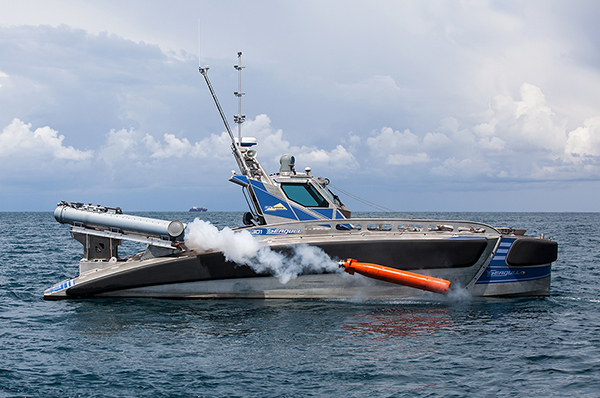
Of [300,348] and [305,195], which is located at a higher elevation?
[305,195]

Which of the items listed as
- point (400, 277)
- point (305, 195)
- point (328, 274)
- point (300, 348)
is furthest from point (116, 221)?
point (400, 277)

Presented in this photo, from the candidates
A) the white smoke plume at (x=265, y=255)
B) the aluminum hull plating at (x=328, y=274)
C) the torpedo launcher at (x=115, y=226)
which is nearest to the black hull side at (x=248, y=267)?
the aluminum hull plating at (x=328, y=274)

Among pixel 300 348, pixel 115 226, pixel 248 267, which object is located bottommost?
pixel 300 348

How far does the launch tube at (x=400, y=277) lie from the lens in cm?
1232

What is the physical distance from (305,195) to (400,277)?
4.09 metres

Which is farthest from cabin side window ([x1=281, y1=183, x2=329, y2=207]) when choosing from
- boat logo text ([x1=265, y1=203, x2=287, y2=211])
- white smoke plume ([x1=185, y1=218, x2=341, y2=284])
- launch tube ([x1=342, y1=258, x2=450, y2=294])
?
launch tube ([x1=342, y1=258, x2=450, y2=294])

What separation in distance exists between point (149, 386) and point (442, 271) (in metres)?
8.22

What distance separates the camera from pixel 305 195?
598 inches

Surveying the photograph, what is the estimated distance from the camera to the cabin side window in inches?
596

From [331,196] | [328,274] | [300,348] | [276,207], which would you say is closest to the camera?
[300,348]

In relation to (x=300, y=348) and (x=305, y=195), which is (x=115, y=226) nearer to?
(x=305, y=195)

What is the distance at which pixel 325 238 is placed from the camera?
13508 millimetres

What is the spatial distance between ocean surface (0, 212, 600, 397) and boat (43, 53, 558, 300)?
41cm

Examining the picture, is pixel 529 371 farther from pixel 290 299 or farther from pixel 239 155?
pixel 239 155
